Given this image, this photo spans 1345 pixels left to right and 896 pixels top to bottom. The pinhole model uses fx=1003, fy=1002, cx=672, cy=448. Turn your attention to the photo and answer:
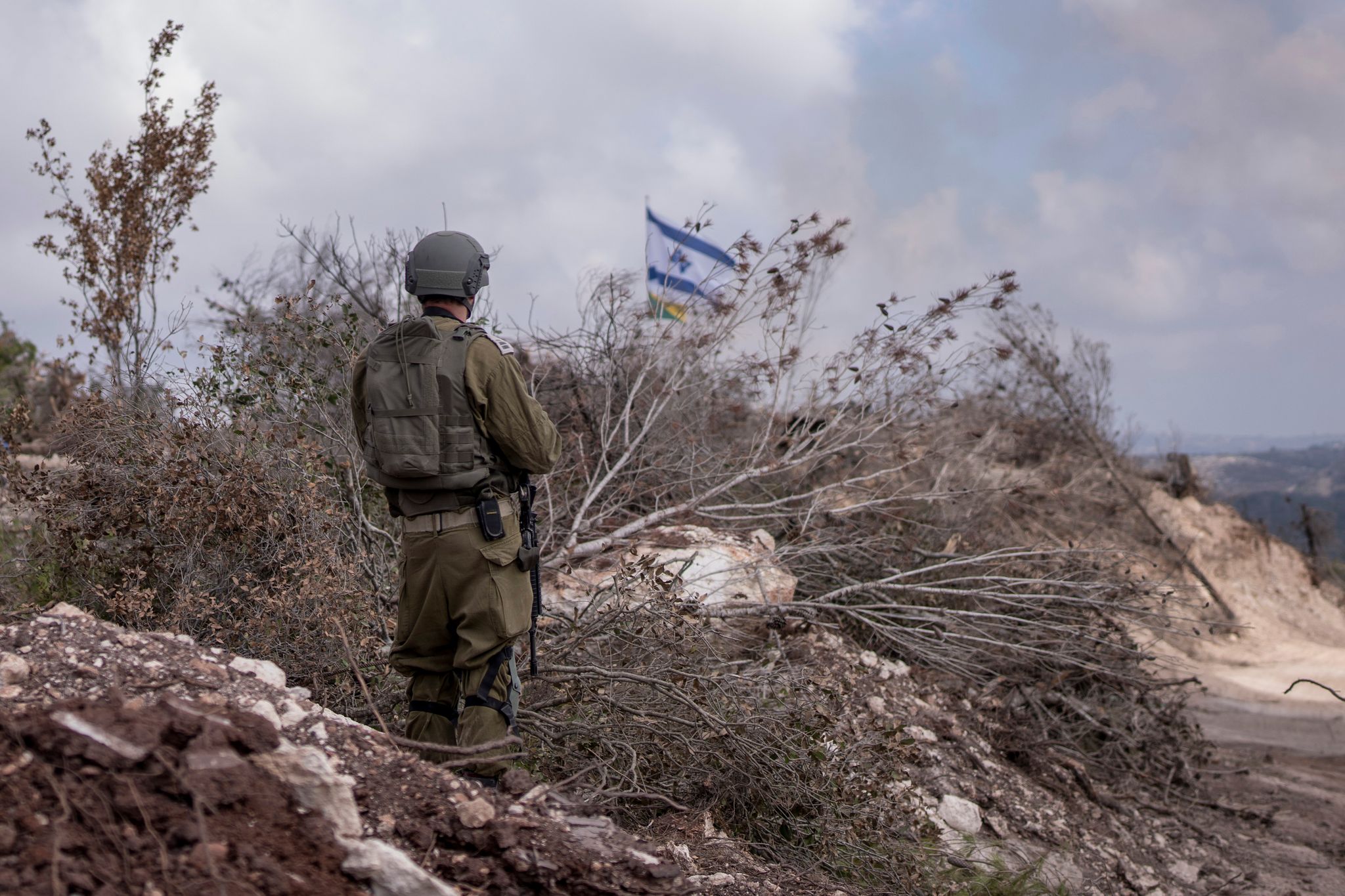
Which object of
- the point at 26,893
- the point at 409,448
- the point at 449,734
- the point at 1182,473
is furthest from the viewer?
the point at 1182,473

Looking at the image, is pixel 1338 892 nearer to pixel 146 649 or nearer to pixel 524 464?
pixel 524 464

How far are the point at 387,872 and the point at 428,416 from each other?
5.27ft

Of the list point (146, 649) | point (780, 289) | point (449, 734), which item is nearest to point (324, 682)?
point (449, 734)

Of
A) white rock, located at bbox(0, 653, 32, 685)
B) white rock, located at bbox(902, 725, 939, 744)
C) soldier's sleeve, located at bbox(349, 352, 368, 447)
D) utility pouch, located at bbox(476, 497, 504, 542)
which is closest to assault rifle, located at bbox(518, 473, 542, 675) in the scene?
utility pouch, located at bbox(476, 497, 504, 542)

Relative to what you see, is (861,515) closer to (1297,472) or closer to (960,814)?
(960,814)

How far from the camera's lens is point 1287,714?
33.1ft

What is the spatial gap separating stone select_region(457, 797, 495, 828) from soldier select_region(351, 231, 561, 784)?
0.66 m

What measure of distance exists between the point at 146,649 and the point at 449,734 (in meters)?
1.14

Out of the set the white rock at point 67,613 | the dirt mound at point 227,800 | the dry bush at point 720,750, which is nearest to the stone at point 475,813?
the dirt mound at point 227,800

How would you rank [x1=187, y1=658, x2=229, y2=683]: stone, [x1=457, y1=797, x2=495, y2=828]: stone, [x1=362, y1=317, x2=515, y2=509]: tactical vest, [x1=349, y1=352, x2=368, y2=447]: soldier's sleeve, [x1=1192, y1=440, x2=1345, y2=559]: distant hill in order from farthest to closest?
1. [x1=1192, y1=440, x2=1345, y2=559]: distant hill
2. [x1=349, y1=352, x2=368, y2=447]: soldier's sleeve
3. [x1=362, y1=317, x2=515, y2=509]: tactical vest
4. [x1=187, y1=658, x2=229, y2=683]: stone
5. [x1=457, y1=797, x2=495, y2=828]: stone

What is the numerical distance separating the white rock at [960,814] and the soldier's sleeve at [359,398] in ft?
11.7

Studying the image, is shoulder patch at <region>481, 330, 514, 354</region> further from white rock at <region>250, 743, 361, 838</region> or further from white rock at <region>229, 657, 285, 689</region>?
white rock at <region>250, 743, 361, 838</region>

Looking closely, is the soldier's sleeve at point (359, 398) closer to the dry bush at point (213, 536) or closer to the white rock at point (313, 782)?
the dry bush at point (213, 536)

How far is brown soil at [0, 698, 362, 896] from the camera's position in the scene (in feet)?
6.90
